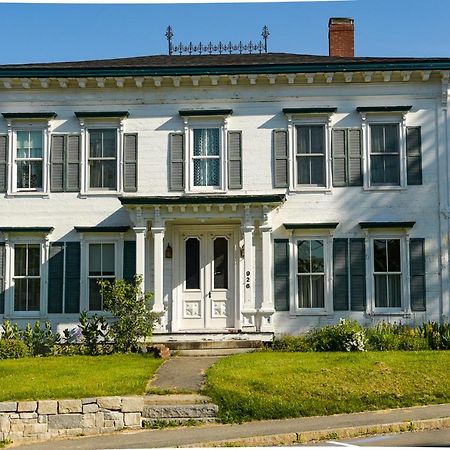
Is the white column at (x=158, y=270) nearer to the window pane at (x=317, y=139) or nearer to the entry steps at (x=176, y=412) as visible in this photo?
the window pane at (x=317, y=139)

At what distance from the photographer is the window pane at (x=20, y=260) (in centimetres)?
1897

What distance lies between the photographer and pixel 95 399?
11.4 metres

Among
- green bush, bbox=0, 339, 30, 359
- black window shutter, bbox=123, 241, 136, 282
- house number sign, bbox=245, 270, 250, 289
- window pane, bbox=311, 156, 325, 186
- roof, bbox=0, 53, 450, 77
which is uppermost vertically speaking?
roof, bbox=0, 53, 450, 77

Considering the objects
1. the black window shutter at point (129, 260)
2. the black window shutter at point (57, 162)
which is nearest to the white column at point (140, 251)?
the black window shutter at point (129, 260)

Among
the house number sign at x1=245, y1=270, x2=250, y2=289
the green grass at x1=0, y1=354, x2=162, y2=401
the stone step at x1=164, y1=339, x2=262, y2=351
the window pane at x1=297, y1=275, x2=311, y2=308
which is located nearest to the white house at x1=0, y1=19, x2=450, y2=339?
the window pane at x1=297, y1=275, x2=311, y2=308

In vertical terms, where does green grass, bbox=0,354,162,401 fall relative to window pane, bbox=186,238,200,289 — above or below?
below

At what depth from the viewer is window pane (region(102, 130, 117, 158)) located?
19156 mm

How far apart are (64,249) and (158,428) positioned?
8.58 m

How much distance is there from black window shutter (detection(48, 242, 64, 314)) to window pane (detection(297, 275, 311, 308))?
6.14m

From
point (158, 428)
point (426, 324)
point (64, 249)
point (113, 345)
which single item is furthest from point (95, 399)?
point (426, 324)

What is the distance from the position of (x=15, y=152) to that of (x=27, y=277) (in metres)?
3.34

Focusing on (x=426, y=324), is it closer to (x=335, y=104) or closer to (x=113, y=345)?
(x=335, y=104)

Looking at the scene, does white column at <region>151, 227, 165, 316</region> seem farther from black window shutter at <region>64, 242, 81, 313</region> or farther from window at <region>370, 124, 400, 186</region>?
window at <region>370, 124, 400, 186</region>

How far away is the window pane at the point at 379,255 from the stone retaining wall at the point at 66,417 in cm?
919
